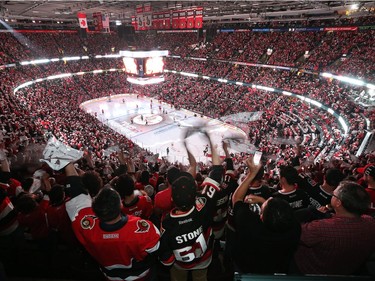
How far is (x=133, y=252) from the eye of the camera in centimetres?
240

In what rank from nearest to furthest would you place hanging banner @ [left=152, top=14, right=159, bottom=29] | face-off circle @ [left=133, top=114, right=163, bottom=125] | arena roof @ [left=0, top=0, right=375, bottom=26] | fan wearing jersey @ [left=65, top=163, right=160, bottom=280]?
fan wearing jersey @ [left=65, top=163, right=160, bottom=280]
arena roof @ [left=0, top=0, right=375, bottom=26]
hanging banner @ [left=152, top=14, right=159, bottom=29]
face-off circle @ [left=133, top=114, right=163, bottom=125]

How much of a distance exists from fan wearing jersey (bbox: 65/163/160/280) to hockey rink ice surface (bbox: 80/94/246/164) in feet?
65.5

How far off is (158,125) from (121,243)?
30.9 m

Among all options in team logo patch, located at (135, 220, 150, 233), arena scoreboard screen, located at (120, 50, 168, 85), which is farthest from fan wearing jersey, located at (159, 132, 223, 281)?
arena scoreboard screen, located at (120, 50, 168, 85)

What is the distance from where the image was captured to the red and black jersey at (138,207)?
366cm

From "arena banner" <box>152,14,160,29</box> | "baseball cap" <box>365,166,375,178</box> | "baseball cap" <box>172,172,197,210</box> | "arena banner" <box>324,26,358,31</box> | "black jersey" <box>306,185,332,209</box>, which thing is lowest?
"black jersey" <box>306,185,332,209</box>

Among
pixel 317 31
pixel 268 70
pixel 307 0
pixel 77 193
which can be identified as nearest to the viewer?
pixel 77 193

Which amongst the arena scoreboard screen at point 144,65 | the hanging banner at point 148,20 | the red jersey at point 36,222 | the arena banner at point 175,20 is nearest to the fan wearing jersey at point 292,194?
the red jersey at point 36,222

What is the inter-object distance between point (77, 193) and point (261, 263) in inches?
92.9

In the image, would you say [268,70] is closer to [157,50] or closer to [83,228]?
[157,50]

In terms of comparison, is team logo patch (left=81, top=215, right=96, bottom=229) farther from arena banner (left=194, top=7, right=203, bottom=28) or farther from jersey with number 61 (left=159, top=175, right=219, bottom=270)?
arena banner (left=194, top=7, right=203, bottom=28)

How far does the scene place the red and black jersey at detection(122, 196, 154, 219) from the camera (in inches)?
144

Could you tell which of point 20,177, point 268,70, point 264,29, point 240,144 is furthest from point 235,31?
point 20,177

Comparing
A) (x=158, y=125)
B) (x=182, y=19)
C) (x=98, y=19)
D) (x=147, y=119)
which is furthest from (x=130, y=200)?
(x=147, y=119)
